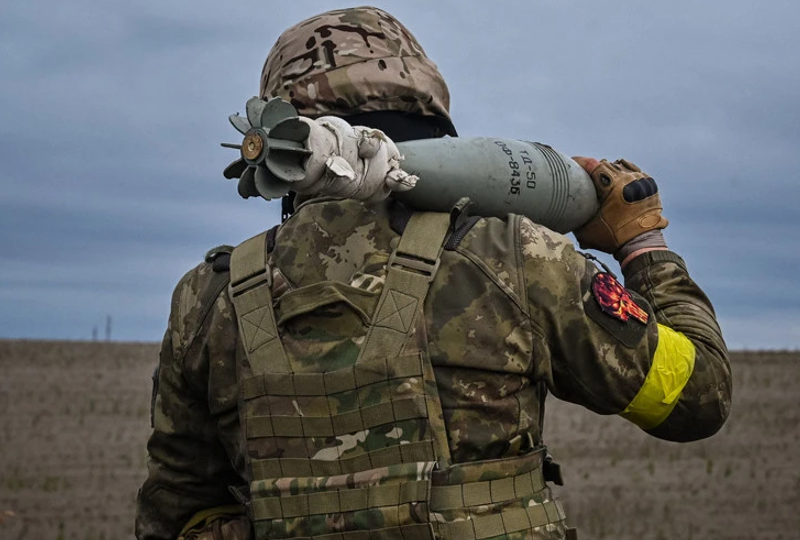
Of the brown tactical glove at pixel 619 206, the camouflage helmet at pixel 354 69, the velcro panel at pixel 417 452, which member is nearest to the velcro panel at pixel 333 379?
the velcro panel at pixel 417 452

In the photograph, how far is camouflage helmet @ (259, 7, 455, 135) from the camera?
377 cm

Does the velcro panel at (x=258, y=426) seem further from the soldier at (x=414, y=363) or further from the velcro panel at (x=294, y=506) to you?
the velcro panel at (x=294, y=506)

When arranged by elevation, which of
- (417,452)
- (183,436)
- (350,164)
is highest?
(350,164)

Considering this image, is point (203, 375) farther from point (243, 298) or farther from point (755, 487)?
point (755, 487)

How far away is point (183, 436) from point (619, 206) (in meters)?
1.64

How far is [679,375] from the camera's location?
3484 millimetres

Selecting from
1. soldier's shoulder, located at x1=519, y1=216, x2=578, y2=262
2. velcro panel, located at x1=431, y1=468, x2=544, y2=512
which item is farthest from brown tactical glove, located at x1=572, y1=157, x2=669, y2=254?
velcro panel, located at x1=431, y1=468, x2=544, y2=512

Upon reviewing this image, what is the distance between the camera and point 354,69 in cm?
379

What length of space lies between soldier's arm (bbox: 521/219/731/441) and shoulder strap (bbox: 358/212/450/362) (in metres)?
0.27

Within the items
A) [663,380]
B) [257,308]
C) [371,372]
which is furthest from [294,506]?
[663,380]

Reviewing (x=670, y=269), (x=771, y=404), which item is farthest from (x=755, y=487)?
(x=670, y=269)

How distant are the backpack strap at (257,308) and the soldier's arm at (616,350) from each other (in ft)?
2.43

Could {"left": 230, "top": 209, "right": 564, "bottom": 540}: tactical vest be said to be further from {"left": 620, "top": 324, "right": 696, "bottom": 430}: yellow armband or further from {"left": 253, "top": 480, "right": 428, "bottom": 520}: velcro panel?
{"left": 620, "top": 324, "right": 696, "bottom": 430}: yellow armband

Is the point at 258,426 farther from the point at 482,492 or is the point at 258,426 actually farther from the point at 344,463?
the point at 482,492
